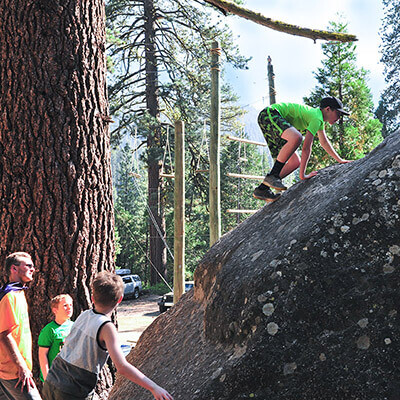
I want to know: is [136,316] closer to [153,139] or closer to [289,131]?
[153,139]


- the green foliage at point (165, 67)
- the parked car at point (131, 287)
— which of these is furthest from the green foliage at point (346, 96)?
the parked car at point (131, 287)

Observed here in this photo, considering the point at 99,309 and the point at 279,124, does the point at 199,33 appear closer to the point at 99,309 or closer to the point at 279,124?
the point at 279,124

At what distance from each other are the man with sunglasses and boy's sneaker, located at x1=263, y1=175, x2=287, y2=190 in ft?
6.56

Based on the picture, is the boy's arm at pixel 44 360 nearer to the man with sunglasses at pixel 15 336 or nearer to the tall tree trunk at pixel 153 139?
the man with sunglasses at pixel 15 336

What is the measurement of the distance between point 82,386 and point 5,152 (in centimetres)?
244

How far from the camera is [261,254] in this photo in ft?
8.94

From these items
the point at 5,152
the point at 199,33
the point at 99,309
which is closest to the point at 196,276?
the point at 99,309

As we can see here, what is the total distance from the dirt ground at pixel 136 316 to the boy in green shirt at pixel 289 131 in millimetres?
11219

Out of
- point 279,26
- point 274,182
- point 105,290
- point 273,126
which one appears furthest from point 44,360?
point 279,26

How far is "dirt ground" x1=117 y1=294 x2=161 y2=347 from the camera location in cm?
1638

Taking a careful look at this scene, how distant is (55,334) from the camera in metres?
3.60

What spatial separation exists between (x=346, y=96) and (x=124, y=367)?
16.1 metres

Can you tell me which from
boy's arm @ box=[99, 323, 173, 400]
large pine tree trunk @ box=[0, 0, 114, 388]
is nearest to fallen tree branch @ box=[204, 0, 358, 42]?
large pine tree trunk @ box=[0, 0, 114, 388]

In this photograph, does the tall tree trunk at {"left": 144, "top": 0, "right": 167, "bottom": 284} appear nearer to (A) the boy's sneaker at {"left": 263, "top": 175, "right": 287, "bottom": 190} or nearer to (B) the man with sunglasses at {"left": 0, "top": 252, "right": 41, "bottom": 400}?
(A) the boy's sneaker at {"left": 263, "top": 175, "right": 287, "bottom": 190}
